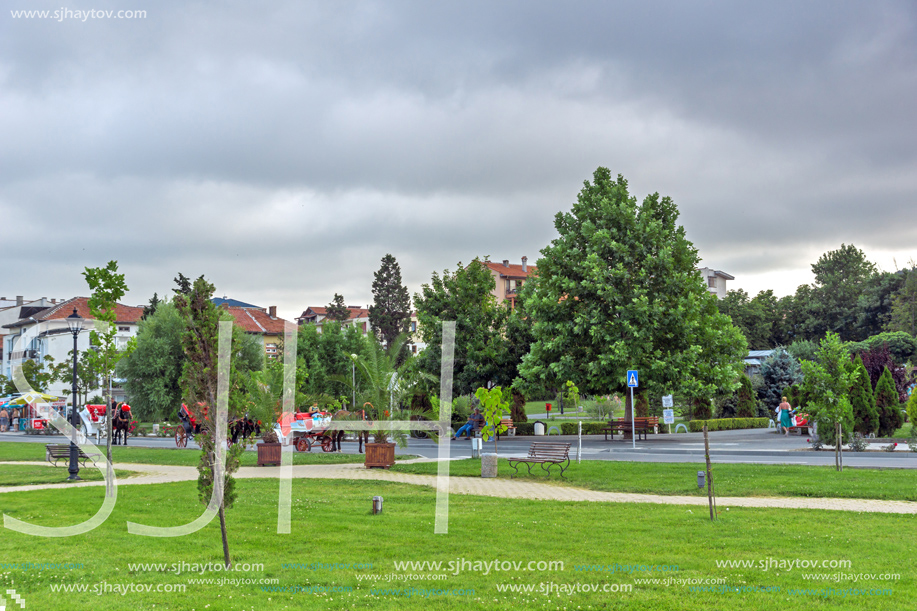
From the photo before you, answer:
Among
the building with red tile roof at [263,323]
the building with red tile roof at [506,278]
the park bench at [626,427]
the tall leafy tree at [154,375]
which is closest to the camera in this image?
the park bench at [626,427]

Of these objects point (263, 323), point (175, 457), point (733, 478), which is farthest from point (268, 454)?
point (263, 323)

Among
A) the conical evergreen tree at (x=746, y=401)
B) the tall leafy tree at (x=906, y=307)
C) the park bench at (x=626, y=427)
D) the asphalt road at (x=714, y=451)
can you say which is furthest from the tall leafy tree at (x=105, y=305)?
→ the tall leafy tree at (x=906, y=307)

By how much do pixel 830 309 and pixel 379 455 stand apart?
259 ft

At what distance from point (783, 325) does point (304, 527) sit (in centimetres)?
8766

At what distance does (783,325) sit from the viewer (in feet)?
289

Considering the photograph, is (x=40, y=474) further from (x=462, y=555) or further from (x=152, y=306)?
(x=152, y=306)

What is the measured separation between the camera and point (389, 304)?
8475 cm

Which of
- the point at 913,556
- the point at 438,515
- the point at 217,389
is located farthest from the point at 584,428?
the point at 217,389

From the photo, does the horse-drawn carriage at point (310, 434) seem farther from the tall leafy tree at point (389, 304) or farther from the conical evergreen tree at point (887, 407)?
the tall leafy tree at point (389, 304)

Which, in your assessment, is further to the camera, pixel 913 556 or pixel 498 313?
pixel 498 313

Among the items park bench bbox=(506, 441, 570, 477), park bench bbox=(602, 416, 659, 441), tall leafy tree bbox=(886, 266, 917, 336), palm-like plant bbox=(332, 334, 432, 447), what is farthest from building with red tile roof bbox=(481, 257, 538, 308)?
park bench bbox=(506, 441, 570, 477)

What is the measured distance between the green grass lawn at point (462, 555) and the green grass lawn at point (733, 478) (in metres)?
2.71

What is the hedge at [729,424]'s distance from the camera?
3840cm

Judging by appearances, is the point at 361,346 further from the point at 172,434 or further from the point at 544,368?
the point at 544,368
